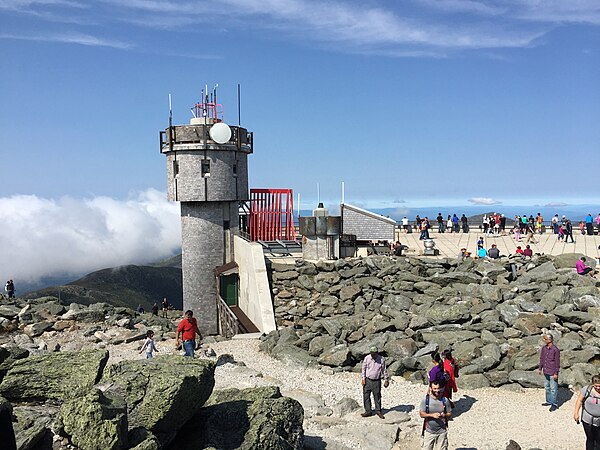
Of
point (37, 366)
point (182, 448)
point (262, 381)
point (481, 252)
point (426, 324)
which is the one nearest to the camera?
point (182, 448)

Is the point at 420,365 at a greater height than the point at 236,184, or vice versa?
the point at 236,184

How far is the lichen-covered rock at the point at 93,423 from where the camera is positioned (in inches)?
294

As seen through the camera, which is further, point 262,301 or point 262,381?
point 262,301

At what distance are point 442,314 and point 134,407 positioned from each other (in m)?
13.6

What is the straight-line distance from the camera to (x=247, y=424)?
936 cm

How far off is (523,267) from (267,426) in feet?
59.9

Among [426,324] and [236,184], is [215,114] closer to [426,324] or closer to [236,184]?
[236,184]

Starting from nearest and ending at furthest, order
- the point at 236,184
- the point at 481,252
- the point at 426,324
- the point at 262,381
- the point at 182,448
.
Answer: the point at 182,448 → the point at 262,381 → the point at 426,324 → the point at 481,252 → the point at 236,184

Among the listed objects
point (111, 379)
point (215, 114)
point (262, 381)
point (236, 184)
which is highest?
point (215, 114)

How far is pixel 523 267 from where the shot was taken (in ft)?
78.9

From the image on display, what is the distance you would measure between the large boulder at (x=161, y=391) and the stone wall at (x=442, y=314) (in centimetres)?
874

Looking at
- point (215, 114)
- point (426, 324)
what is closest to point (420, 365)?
point (426, 324)

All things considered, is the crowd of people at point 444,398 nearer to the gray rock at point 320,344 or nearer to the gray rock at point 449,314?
the gray rock at point 449,314

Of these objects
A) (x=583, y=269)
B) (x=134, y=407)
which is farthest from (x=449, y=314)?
(x=134, y=407)
